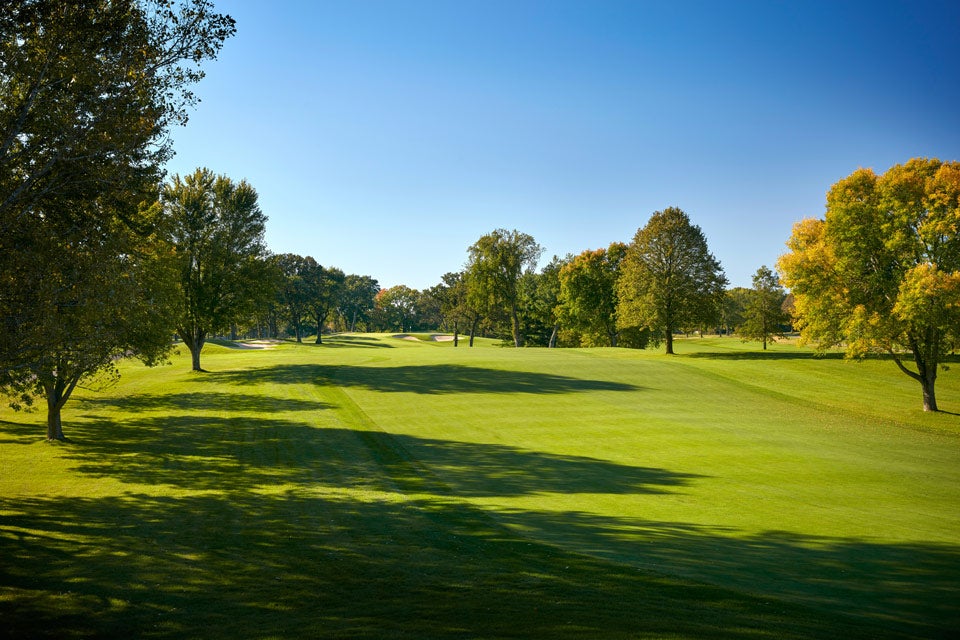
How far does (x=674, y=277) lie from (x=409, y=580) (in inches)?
2118

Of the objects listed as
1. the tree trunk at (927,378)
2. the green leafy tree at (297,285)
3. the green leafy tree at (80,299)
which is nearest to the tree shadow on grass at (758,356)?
the tree trunk at (927,378)

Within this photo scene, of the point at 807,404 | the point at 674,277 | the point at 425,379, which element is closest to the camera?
the point at 807,404

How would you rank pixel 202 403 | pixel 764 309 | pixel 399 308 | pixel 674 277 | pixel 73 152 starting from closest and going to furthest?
pixel 73 152 → pixel 202 403 → pixel 674 277 → pixel 764 309 → pixel 399 308

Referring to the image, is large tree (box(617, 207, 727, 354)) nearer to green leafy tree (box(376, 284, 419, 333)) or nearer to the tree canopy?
the tree canopy

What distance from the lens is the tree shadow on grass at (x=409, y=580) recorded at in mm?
7594

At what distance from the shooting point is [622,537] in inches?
474

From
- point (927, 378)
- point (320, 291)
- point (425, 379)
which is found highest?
point (320, 291)

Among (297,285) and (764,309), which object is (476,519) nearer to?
(764,309)

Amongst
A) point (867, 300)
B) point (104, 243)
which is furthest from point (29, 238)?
point (867, 300)

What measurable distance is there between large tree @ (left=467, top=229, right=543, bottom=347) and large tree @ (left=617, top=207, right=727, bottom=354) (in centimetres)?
3221

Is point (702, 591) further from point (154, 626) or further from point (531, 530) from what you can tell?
point (154, 626)

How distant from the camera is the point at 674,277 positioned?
57781mm

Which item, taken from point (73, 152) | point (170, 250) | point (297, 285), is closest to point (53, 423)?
point (170, 250)

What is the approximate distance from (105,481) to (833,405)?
38.6 meters
